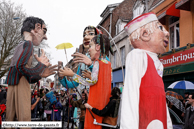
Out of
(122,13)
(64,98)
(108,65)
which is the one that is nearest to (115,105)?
(108,65)

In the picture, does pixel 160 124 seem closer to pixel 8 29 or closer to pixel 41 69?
pixel 41 69

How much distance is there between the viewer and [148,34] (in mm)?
2094

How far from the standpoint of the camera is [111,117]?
297cm

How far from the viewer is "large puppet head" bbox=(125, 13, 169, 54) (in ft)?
6.87

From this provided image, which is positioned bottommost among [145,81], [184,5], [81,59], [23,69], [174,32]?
[145,81]

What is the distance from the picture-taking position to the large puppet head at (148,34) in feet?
6.87

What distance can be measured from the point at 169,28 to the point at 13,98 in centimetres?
1109

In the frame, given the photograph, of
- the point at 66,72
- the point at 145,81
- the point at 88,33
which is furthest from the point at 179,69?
the point at 145,81

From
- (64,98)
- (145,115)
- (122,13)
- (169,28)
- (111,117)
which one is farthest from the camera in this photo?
(122,13)

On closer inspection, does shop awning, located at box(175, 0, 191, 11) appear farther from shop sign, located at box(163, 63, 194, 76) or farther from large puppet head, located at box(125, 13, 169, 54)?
large puppet head, located at box(125, 13, 169, 54)

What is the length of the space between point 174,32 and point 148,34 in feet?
32.8

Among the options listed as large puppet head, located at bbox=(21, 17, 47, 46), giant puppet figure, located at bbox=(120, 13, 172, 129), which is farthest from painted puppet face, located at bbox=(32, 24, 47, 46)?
giant puppet figure, located at bbox=(120, 13, 172, 129)

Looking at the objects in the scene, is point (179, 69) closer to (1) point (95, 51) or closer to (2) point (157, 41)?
(1) point (95, 51)

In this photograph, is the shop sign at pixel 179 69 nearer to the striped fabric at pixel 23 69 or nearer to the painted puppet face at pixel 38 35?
the painted puppet face at pixel 38 35
